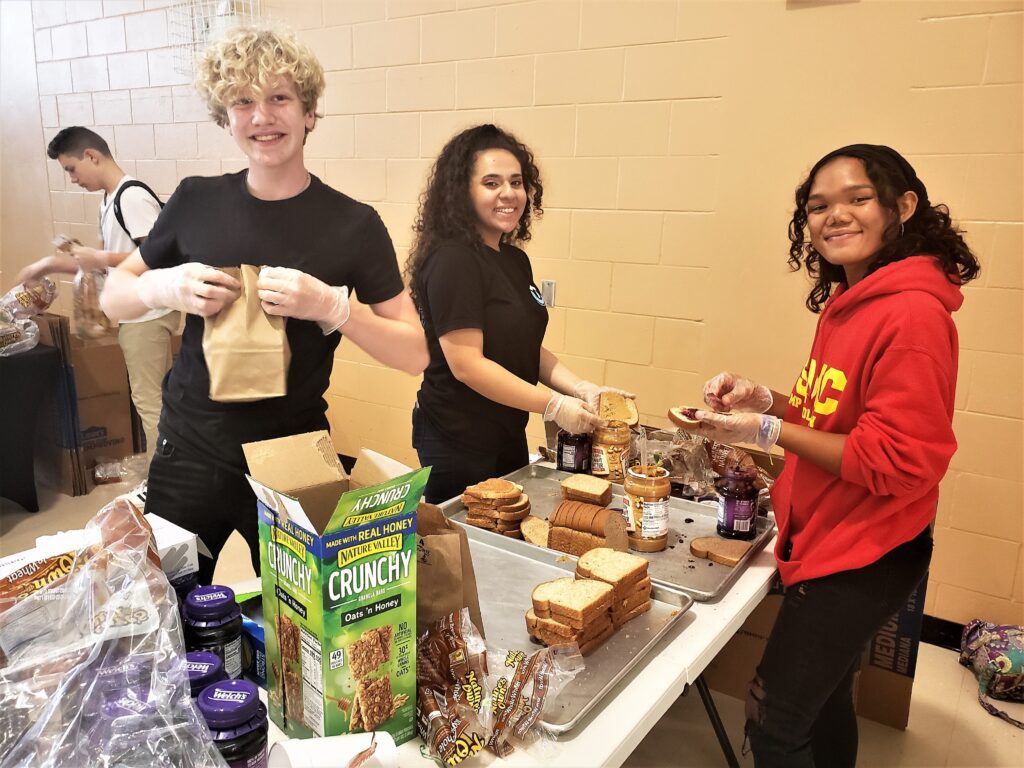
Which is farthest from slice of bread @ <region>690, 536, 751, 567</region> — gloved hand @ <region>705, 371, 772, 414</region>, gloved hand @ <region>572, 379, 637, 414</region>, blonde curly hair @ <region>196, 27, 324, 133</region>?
blonde curly hair @ <region>196, 27, 324, 133</region>

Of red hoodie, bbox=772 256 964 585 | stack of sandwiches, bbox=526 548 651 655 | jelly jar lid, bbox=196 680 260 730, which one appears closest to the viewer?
jelly jar lid, bbox=196 680 260 730

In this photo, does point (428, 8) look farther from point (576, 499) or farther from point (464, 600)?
point (464, 600)

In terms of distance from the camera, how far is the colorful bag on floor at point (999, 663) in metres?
2.20

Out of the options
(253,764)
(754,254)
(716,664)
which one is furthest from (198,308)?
(754,254)

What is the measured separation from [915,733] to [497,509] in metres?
1.57

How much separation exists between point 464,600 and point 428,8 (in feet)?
9.23

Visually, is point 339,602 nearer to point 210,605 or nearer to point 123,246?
point 210,605

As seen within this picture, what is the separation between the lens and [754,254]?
101 inches

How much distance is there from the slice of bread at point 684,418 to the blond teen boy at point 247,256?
0.71 metres

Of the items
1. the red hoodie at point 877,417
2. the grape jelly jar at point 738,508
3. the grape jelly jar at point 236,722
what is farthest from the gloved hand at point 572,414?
the grape jelly jar at point 236,722

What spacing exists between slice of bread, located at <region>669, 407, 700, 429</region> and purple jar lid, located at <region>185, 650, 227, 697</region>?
1073 millimetres

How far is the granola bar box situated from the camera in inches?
29.7

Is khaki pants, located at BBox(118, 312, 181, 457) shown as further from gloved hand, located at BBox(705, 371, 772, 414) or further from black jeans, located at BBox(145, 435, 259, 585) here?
gloved hand, located at BBox(705, 371, 772, 414)

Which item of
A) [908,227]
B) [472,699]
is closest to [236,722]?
[472,699]
